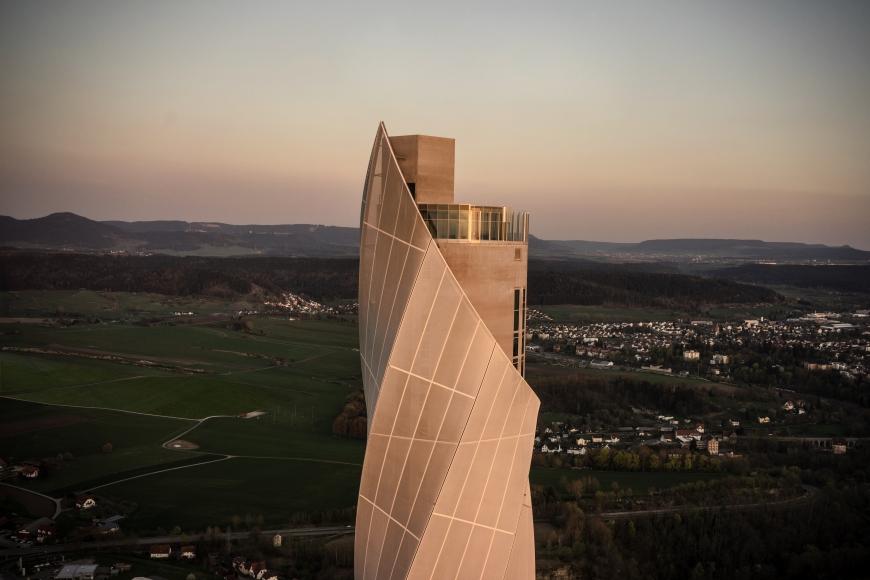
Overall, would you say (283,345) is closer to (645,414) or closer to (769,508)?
(645,414)

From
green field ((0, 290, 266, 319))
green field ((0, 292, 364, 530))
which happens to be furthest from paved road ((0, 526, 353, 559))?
green field ((0, 290, 266, 319))

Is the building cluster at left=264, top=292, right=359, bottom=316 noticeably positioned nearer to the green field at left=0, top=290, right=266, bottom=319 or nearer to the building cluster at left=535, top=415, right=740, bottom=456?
the green field at left=0, top=290, right=266, bottom=319

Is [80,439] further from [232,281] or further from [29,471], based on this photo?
[232,281]

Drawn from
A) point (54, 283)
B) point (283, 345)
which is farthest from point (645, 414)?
point (54, 283)

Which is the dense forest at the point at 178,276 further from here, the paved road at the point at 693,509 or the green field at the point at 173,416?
the paved road at the point at 693,509

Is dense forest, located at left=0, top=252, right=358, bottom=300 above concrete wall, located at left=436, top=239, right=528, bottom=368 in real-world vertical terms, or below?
below

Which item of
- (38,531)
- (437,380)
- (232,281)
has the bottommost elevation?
(38,531)

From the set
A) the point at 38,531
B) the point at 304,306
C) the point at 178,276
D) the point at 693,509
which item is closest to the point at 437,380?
the point at 38,531
